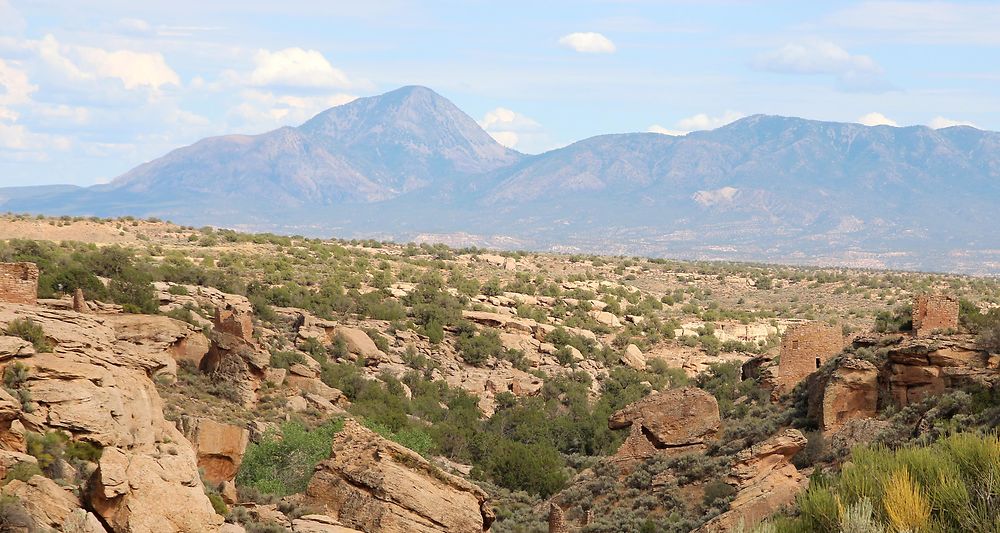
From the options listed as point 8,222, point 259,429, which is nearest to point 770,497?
point 259,429

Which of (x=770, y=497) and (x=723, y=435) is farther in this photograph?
(x=723, y=435)

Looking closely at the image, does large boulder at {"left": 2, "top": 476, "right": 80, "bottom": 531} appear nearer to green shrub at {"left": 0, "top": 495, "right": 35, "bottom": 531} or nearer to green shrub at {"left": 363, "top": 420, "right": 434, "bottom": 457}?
green shrub at {"left": 0, "top": 495, "right": 35, "bottom": 531}

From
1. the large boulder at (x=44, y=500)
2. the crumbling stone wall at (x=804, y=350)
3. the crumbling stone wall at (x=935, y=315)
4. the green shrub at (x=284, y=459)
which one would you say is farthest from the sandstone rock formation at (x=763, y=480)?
the large boulder at (x=44, y=500)

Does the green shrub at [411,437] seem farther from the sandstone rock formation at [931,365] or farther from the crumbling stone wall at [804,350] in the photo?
the sandstone rock formation at [931,365]

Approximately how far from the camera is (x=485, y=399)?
52.2 meters

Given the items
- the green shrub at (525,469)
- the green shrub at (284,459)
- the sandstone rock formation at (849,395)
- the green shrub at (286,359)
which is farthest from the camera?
the green shrub at (286,359)

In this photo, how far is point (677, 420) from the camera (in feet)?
104

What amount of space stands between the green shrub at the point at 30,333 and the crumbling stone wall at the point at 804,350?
59.6 feet

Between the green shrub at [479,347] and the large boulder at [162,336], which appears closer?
the large boulder at [162,336]

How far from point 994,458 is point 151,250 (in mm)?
51448

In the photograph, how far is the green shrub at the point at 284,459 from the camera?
30031 mm

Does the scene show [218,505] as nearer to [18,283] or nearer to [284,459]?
[18,283]

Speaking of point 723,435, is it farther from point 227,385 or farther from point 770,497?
point 227,385

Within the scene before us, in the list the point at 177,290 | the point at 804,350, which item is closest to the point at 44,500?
the point at 804,350
